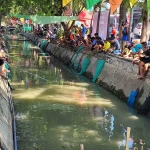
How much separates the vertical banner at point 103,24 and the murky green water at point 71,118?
12.6 feet

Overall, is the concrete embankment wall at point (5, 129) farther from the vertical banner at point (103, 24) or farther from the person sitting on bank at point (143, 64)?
the vertical banner at point (103, 24)

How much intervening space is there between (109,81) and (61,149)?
22.4 ft

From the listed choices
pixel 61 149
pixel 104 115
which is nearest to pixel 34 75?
pixel 104 115

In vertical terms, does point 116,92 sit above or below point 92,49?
below

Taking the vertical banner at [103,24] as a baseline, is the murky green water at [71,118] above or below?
below

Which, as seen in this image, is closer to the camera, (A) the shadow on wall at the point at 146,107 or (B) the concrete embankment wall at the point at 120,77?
(A) the shadow on wall at the point at 146,107

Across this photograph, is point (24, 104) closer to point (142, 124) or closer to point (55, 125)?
point (55, 125)

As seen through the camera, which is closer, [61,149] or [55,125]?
[61,149]

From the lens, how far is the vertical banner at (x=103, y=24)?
18.1m

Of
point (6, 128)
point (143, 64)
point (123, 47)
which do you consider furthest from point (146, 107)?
point (123, 47)

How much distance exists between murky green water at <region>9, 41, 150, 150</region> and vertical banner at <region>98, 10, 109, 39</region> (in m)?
3.84

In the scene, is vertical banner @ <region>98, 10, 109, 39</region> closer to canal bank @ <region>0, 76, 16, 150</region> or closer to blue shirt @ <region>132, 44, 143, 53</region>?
blue shirt @ <region>132, 44, 143, 53</region>

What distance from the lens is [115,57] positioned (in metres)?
14.4

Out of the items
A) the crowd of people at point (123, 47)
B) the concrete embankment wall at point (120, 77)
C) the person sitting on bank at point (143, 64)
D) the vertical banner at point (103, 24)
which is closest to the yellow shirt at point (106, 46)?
the crowd of people at point (123, 47)
